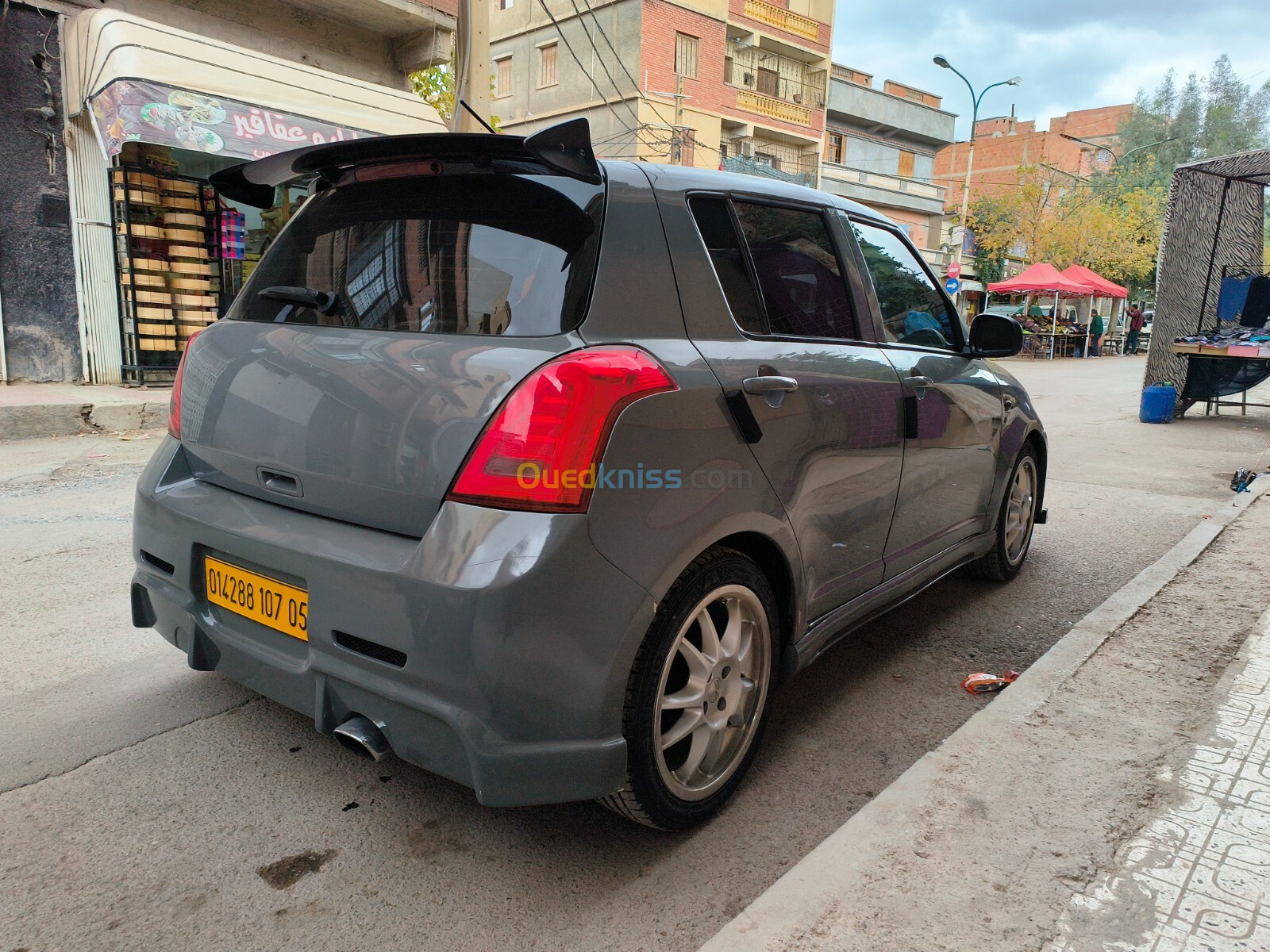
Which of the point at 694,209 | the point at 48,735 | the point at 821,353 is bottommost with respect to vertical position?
the point at 48,735

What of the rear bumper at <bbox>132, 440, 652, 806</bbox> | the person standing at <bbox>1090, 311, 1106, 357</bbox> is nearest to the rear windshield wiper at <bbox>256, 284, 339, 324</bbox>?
the rear bumper at <bbox>132, 440, 652, 806</bbox>

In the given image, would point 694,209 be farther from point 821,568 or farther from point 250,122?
point 250,122

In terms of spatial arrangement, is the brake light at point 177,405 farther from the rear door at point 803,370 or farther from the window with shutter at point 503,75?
the window with shutter at point 503,75

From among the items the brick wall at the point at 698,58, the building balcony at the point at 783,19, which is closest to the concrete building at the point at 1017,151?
the building balcony at the point at 783,19

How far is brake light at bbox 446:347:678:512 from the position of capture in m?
1.86

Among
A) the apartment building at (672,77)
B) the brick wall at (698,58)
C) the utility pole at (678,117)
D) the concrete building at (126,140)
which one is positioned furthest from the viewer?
the apartment building at (672,77)

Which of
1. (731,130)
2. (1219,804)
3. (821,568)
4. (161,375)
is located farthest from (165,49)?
(731,130)

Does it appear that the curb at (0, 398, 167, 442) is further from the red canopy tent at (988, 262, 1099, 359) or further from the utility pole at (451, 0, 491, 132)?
the red canopy tent at (988, 262, 1099, 359)

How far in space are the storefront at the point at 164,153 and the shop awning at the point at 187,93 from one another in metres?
0.02

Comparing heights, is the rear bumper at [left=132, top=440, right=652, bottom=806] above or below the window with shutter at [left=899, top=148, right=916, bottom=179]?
below

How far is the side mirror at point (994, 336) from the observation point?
3.74 meters

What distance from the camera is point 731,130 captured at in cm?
3388

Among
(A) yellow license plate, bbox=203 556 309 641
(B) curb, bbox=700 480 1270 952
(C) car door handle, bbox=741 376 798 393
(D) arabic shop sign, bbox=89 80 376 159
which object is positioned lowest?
(B) curb, bbox=700 480 1270 952

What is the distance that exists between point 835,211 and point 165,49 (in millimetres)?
9831
